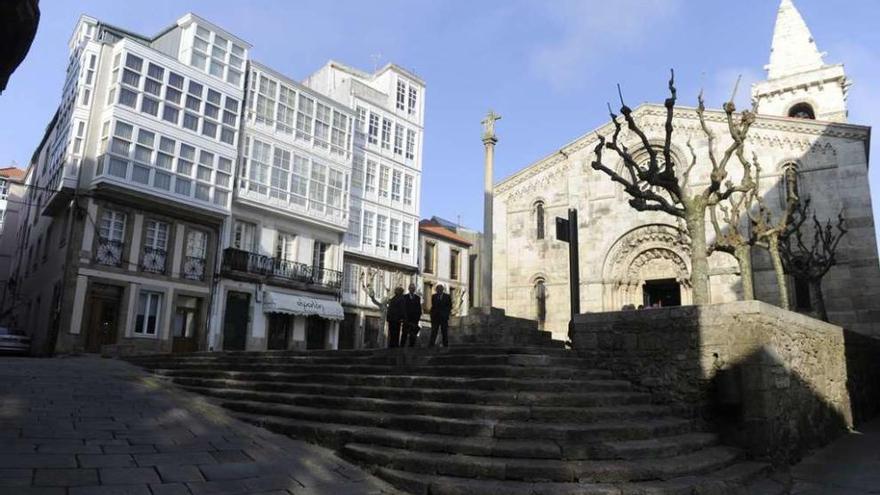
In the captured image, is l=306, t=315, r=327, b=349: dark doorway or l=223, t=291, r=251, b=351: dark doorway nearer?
l=223, t=291, r=251, b=351: dark doorway

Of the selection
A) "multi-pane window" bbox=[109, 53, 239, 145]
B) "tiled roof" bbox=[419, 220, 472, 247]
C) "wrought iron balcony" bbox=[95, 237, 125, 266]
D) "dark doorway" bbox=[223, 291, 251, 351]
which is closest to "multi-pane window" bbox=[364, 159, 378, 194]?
"tiled roof" bbox=[419, 220, 472, 247]

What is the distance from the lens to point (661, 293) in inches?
965

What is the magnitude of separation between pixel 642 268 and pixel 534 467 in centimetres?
1981

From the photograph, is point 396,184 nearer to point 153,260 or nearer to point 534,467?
point 153,260

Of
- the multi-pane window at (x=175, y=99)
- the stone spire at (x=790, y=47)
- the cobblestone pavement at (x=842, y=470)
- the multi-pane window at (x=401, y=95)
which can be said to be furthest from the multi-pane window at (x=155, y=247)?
the stone spire at (x=790, y=47)

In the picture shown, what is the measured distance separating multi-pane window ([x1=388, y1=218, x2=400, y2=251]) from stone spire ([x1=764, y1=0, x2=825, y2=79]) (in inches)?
993

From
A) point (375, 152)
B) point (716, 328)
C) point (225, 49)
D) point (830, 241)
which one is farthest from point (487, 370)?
point (375, 152)

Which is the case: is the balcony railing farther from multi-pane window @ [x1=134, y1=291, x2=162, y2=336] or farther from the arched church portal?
the arched church portal

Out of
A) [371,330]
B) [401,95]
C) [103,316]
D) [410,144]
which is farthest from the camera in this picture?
[401,95]

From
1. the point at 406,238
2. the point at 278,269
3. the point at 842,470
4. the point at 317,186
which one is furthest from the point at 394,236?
the point at 842,470

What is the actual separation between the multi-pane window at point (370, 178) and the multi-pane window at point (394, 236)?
6.77 ft

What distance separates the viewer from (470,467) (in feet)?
18.1

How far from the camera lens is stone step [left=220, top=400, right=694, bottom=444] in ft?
19.7

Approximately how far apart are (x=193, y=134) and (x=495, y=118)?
39.9 feet
